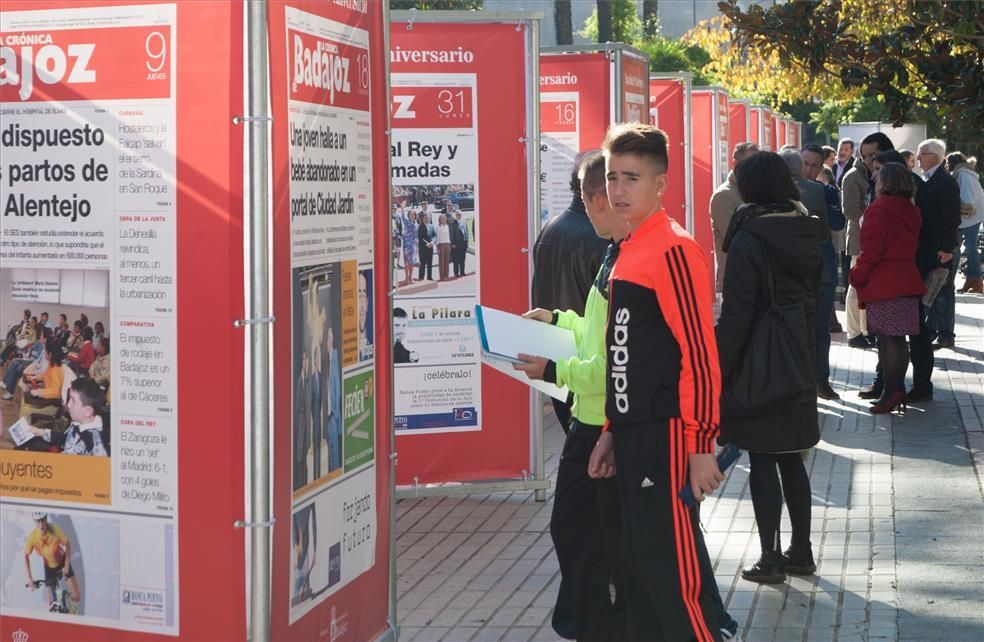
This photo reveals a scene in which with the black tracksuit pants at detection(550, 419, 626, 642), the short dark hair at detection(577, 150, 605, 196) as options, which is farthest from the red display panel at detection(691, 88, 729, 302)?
the black tracksuit pants at detection(550, 419, 626, 642)

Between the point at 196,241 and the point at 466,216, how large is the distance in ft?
13.2

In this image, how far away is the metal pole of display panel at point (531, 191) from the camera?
7.96 m

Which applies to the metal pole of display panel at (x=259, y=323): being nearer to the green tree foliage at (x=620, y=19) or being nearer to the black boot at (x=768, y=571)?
the black boot at (x=768, y=571)

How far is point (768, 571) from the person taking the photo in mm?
6750

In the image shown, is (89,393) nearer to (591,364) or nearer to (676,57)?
(591,364)

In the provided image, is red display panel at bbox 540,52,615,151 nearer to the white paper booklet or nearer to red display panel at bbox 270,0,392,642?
red display panel at bbox 270,0,392,642

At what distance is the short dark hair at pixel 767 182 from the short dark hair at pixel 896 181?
167 inches

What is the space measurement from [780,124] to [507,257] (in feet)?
86.8

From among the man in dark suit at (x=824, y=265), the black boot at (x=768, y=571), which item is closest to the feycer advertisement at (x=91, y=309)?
the black boot at (x=768, y=571)

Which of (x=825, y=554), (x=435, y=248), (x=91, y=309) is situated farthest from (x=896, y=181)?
(x=91, y=309)

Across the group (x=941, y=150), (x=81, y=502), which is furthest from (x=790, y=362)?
(x=941, y=150)

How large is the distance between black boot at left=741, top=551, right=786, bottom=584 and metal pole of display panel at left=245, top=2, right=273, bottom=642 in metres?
2.97

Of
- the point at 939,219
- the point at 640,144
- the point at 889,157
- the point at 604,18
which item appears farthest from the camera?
the point at 604,18

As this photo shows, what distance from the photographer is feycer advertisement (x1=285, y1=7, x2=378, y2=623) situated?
4.51 m
